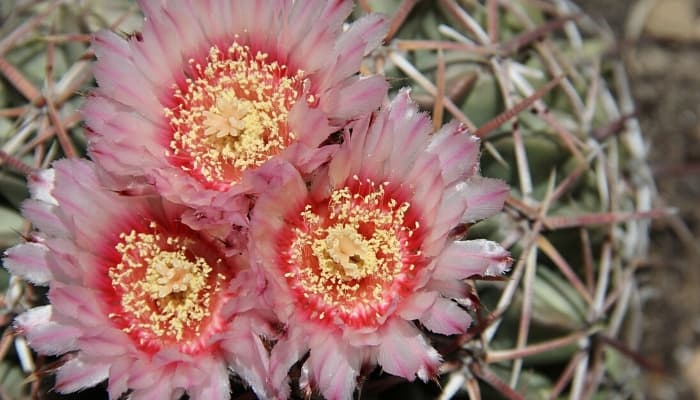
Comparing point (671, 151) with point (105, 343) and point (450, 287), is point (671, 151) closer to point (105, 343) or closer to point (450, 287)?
point (450, 287)

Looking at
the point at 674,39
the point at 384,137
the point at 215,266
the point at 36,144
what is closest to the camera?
the point at 384,137

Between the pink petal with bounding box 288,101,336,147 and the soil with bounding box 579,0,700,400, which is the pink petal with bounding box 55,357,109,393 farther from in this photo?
the soil with bounding box 579,0,700,400

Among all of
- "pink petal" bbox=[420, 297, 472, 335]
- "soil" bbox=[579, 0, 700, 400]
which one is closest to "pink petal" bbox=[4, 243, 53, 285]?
"pink petal" bbox=[420, 297, 472, 335]

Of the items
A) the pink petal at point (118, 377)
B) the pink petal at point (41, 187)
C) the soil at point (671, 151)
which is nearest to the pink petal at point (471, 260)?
the pink petal at point (118, 377)

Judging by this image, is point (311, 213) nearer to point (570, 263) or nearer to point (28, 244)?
point (28, 244)

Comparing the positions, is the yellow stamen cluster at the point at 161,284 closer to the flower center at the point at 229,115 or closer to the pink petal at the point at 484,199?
the flower center at the point at 229,115

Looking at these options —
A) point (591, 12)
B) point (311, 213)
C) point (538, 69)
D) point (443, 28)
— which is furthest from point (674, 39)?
point (311, 213)
